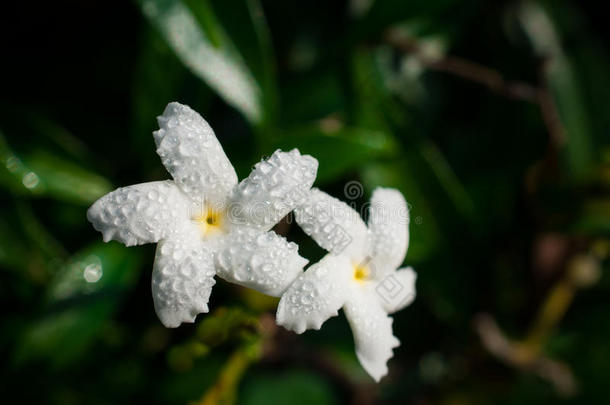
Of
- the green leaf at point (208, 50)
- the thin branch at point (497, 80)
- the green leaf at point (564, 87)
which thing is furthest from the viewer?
the green leaf at point (564, 87)

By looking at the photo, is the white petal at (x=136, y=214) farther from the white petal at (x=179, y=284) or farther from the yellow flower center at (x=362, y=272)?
the yellow flower center at (x=362, y=272)

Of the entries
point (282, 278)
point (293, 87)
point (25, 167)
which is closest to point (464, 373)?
point (293, 87)

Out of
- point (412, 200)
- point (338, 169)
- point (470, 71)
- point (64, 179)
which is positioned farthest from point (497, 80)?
point (64, 179)

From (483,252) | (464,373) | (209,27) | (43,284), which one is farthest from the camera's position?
(464,373)

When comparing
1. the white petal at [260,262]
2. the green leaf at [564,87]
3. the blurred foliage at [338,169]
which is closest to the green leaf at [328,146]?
the blurred foliage at [338,169]

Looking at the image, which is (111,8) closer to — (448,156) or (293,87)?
(293,87)

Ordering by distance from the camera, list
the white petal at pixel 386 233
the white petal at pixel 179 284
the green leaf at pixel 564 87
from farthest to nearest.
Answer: the green leaf at pixel 564 87, the white petal at pixel 386 233, the white petal at pixel 179 284

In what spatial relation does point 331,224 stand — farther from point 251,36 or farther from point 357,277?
point 251,36

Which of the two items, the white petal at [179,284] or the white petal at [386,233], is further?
the white petal at [386,233]
